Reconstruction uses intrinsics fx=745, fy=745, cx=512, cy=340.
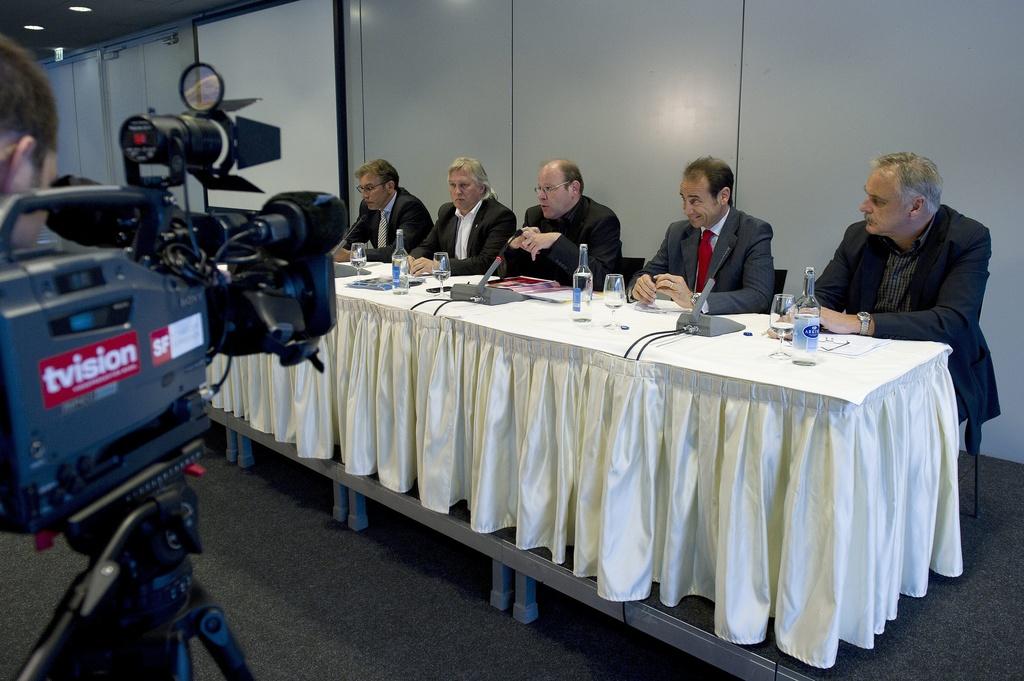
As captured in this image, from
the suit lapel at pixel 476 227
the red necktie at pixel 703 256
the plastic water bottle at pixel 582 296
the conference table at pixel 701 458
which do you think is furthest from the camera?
the suit lapel at pixel 476 227

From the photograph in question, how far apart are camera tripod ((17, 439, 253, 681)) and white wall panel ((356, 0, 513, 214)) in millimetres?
4014

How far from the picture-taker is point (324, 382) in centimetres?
262

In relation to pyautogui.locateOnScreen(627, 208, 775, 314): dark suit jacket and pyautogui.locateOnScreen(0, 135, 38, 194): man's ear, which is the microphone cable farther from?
pyautogui.locateOnScreen(0, 135, 38, 194): man's ear

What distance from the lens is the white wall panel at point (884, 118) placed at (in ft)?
9.64

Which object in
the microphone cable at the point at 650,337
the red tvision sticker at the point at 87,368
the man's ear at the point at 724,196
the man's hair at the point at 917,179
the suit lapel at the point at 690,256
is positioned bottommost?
the microphone cable at the point at 650,337

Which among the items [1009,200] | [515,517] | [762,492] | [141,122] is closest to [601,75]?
[1009,200]

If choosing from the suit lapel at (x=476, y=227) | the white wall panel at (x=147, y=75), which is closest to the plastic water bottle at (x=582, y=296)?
the suit lapel at (x=476, y=227)

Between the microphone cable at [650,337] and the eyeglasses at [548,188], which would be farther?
the eyeglasses at [548,188]

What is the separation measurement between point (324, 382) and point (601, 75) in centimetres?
243

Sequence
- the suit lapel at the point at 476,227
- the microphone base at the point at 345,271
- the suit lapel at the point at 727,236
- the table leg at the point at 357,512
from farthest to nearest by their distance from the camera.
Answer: the suit lapel at the point at 476,227 → the microphone base at the point at 345,271 → the suit lapel at the point at 727,236 → the table leg at the point at 357,512

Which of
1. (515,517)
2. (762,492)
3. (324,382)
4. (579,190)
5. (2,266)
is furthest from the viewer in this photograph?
(579,190)

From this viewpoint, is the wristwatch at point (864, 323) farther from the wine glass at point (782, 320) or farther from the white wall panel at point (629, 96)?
the white wall panel at point (629, 96)

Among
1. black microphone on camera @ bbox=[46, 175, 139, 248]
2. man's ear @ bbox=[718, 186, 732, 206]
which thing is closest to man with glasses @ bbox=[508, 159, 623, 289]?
man's ear @ bbox=[718, 186, 732, 206]

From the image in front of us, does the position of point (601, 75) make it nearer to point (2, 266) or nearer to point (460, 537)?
point (460, 537)
